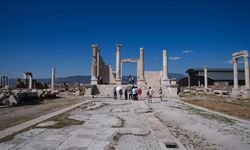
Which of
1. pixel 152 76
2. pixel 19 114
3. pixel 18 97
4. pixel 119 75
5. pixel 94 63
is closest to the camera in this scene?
pixel 19 114

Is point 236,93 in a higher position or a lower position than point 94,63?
lower

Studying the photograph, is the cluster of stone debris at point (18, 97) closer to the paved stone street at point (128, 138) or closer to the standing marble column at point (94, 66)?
the standing marble column at point (94, 66)

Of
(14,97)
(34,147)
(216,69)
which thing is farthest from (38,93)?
(216,69)

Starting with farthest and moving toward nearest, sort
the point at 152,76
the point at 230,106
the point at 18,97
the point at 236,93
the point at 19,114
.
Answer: the point at 152,76 < the point at 236,93 < the point at 18,97 < the point at 230,106 < the point at 19,114

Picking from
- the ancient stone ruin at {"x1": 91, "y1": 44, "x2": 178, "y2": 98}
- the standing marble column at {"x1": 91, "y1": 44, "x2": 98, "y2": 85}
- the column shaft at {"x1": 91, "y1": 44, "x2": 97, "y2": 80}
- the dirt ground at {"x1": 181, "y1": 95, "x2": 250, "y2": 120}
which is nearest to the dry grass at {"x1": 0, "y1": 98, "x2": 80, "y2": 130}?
the dirt ground at {"x1": 181, "y1": 95, "x2": 250, "y2": 120}

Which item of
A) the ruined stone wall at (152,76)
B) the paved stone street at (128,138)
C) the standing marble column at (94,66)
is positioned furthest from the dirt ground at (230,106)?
the ruined stone wall at (152,76)

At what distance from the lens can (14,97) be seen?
18.9m

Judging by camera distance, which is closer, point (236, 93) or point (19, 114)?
point (19, 114)

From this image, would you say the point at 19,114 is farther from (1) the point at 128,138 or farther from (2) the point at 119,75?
(2) the point at 119,75

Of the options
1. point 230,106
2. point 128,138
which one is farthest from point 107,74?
point 128,138

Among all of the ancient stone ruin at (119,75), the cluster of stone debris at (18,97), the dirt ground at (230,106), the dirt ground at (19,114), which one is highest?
the ancient stone ruin at (119,75)

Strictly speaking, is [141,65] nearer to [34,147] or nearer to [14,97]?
[14,97]

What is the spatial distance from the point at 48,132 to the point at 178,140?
4629mm

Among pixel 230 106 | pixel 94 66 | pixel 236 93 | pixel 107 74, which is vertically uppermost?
pixel 94 66
